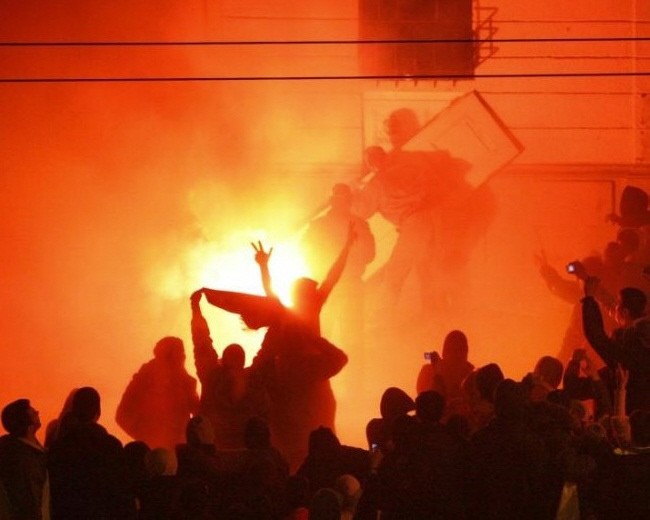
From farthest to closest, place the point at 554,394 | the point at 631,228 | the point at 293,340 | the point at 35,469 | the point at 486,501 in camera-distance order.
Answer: the point at 631,228, the point at 293,340, the point at 554,394, the point at 35,469, the point at 486,501

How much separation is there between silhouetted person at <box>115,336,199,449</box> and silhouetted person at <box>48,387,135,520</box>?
8.75 ft

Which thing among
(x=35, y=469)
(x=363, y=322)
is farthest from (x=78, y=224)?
(x=35, y=469)

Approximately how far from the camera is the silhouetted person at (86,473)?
7656mm

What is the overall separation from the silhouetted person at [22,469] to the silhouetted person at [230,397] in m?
1.94

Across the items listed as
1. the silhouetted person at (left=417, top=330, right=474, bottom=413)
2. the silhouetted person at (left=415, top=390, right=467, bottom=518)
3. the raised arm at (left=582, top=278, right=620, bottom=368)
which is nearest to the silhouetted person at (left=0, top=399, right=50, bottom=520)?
the silhouetted person at (left=415, top=390, right=467, bottom=518)

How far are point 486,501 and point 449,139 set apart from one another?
9.01m

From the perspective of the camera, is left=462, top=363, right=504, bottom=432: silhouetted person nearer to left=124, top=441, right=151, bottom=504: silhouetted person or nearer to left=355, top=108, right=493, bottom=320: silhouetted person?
left=124, top=441, right=151, bottom=504: silhouetted person

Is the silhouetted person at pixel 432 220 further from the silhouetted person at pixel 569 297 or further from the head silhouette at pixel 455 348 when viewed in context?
the head silhouette at pixel 455 348

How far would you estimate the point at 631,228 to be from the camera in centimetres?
1555

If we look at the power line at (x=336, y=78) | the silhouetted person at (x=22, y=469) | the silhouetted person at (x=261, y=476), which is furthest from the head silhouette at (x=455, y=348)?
the power line at (x=336, y=78)

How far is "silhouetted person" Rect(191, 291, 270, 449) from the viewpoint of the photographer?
956 centimetres

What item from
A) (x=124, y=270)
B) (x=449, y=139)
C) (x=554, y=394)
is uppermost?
(x=449, y=139)

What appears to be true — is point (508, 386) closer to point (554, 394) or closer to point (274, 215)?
point (554, 394)

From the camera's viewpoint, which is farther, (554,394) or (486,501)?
(554,394)
